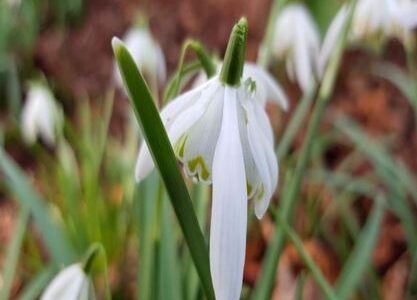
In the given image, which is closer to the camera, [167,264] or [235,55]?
[235,55]

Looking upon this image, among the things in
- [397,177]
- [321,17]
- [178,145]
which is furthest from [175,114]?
[321,17]

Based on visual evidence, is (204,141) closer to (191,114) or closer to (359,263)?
(191,114)

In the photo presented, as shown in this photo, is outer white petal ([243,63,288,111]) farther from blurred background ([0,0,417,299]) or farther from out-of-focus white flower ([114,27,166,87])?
out-of-focus white flower ([114,27,166,87])

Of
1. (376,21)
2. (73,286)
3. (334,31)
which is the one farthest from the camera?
(376,21)

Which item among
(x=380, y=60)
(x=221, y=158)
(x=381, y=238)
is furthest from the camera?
(x=380, y=60)

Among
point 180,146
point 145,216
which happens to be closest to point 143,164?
point 180,146

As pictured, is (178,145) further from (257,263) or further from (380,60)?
(380,60)
